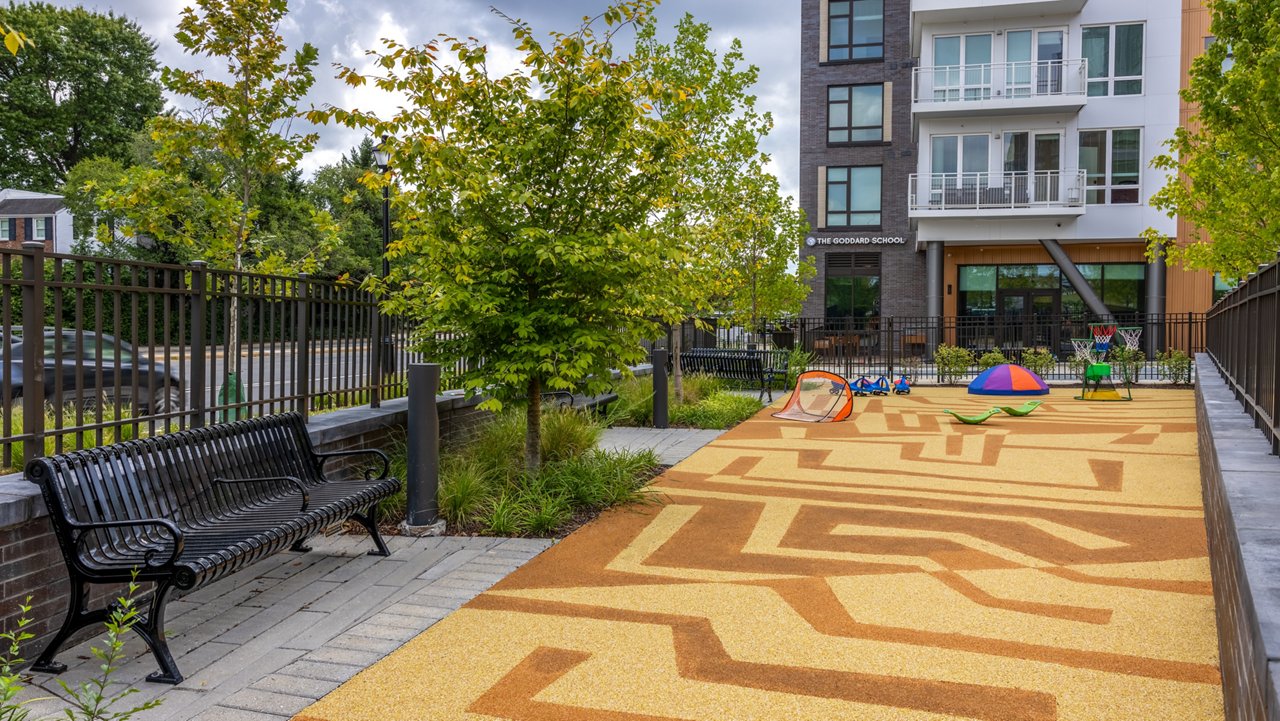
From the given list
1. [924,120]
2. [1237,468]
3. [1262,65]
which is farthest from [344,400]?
[924,120]

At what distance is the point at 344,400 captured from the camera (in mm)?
8047

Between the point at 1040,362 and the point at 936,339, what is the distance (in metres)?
6.00

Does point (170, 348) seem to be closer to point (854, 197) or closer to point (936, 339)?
point (936, 339)

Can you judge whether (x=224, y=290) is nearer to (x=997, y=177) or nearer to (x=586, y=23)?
(x=586, y=23)

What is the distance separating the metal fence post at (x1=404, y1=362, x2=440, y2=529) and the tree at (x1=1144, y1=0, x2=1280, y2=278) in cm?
1266

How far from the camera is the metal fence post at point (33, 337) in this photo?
4.57 m

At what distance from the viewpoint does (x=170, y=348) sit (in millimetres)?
5898

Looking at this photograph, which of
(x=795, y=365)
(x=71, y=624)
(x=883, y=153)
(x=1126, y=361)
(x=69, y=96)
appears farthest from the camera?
(x=69, y=96)

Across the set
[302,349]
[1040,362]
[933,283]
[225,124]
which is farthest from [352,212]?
[302,349]

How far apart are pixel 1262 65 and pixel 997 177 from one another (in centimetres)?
1501

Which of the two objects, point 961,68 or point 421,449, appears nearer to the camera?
point 421,449

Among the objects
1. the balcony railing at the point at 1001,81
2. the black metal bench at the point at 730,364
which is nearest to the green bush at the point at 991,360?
the black metal bench at the point at 730,364

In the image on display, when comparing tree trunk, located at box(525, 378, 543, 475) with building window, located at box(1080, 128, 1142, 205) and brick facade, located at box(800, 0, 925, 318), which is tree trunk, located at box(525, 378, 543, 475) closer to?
building window, located at box(1080, 128, 1142, 205)

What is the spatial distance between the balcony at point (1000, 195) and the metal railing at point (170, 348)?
22.6 metres
